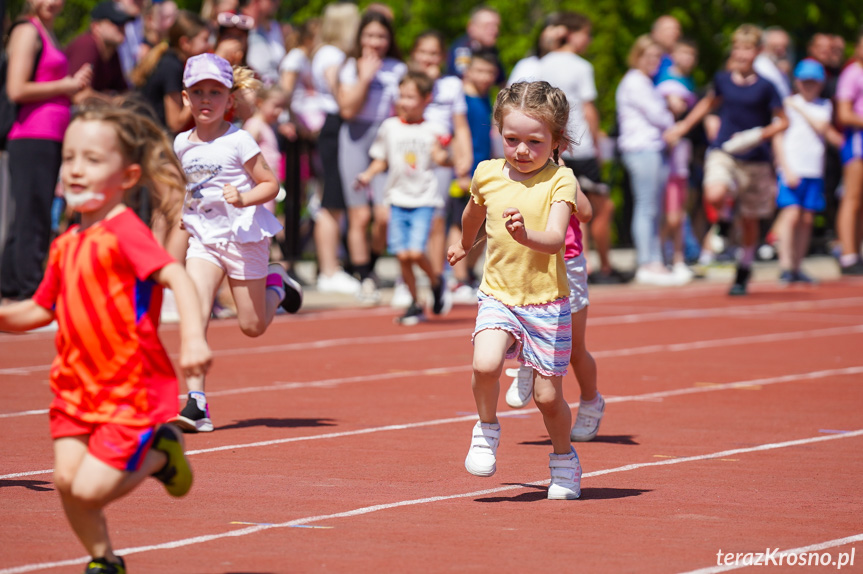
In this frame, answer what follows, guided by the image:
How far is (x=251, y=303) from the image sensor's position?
8.23m

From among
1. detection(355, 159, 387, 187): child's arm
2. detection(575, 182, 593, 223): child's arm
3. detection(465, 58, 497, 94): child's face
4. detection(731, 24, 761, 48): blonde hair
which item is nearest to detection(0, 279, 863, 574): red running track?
detection(575, 182, 593, 223): child's arm

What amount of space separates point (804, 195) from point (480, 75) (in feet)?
14.5

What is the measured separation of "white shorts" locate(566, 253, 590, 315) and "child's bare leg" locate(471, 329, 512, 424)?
4.28ft

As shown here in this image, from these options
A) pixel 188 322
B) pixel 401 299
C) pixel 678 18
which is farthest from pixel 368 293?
pixel 678 18

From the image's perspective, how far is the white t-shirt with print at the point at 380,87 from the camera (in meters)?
14.8

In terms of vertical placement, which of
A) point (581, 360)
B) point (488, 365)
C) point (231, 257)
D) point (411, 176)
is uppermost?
point (411, 176)

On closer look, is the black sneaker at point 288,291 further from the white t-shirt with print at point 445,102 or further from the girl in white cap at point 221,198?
the white t-shirt with print at point 445,102

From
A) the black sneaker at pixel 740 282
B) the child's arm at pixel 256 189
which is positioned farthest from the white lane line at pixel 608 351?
the black sneaker at pixel 740 282

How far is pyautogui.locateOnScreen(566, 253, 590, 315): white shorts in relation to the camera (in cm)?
756

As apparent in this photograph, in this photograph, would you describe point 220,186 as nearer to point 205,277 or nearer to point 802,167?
point 205,277

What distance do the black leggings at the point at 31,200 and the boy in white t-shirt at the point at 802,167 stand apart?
27.3 feet

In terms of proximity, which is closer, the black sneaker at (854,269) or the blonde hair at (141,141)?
the blonde hair at (141,141)

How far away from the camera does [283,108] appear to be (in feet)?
52.1

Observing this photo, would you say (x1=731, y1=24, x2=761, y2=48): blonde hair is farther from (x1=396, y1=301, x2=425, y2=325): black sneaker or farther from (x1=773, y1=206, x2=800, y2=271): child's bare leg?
(x1=396, y1=301, x2=425, y2=325): black sneaker
